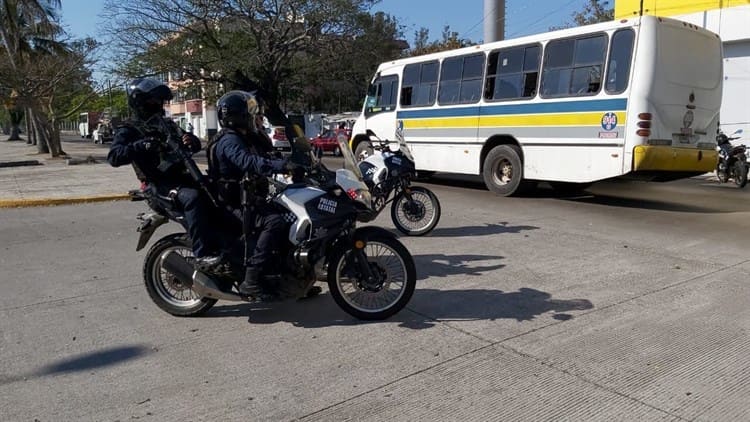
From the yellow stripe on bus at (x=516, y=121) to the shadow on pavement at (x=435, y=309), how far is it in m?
5.90

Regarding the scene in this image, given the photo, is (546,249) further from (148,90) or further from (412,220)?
(148,90)

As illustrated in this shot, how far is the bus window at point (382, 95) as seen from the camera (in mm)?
15078

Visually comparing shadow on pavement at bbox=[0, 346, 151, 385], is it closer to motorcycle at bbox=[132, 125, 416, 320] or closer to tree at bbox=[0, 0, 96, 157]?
motorcycle at bbox=[132, 125, 416, 320]

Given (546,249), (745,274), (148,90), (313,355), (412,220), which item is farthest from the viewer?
(412,220)

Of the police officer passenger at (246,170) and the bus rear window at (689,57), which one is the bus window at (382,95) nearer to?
the bus rear window at (689,57)

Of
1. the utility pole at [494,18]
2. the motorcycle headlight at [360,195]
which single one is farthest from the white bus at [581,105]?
the utility pole at [494,18]

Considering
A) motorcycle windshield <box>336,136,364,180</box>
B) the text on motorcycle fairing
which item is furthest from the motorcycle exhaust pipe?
motorcycle windshield <box>336,136,364,180</box>

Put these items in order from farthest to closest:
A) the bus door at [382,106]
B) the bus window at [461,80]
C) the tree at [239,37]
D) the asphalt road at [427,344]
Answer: the tree at [239,37]
the bus door at [382,106]
the bus window at [461,80]
the asphalt road at [427,344]

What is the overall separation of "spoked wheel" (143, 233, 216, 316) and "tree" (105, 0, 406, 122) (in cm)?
2624

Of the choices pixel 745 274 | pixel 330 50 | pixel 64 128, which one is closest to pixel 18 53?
pixel 330 50

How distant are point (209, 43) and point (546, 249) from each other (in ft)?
96.3

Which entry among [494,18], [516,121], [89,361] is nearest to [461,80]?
[516,121]

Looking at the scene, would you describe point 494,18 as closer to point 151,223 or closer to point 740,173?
point 740,173

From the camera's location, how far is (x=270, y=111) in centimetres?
495
